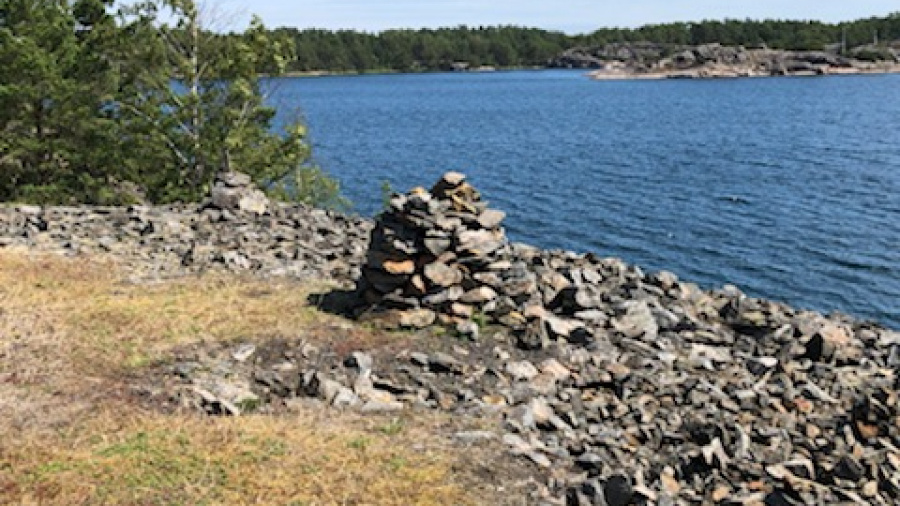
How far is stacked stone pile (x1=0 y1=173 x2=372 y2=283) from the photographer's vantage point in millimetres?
21375

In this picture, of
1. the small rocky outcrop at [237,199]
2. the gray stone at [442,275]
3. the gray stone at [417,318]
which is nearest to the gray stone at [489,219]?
the gray stone at [442,275]

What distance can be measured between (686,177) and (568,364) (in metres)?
48.8

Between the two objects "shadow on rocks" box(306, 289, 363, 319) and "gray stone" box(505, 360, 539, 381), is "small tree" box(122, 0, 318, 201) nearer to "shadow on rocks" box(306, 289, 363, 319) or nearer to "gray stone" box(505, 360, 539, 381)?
"shadow on rocks" box(306, 289, 363, 319)

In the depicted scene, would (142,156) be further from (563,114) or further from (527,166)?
(563,114)

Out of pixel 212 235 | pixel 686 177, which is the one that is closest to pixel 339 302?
pixel 212 235

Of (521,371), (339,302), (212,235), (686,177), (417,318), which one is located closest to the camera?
(521,371)

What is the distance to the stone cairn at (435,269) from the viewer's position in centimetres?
1761

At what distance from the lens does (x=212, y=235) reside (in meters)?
24.0

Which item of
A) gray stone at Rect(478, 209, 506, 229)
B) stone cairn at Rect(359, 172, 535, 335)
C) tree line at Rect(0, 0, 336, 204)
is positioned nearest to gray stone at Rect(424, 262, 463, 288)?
stone cairn at Rect(359, 172, 535, 335)

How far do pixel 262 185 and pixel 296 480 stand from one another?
1193 inches

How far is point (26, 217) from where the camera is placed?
2520 cm

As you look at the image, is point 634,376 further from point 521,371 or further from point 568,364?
point 521,371

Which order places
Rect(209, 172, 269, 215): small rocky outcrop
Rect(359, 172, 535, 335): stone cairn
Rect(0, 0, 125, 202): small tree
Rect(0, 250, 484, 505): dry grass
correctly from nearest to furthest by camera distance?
Rect(0, 250, 484, 505): dry grass, Rect(359, 172, 535, 335): stone cairn, Rect(209, 172, 269, 215): small rocky outcrop, Rect(0, 0, 125, 202): small tree

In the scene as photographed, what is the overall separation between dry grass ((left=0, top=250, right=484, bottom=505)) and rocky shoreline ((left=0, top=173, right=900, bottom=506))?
814 millimetres
